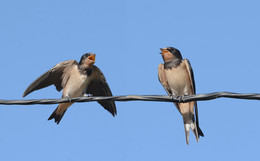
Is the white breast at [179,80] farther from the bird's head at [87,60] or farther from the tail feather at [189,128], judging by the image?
the bird's head at [87,60]

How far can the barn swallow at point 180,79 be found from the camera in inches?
272

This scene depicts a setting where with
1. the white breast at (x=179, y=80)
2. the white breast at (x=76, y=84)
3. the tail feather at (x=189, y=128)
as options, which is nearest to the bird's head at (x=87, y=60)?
the white breast at (x=76, y=84)

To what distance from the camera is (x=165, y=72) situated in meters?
7.04

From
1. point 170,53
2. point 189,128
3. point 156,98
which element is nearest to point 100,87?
point 170,53

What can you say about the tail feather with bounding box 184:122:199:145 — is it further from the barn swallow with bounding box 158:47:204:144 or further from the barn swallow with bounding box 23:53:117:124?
the barn swallow with bounding box 23:53:117:124

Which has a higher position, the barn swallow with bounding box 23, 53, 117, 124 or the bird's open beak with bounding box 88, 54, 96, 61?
the bird's open beak with bounding box 88, 54, 96, 61

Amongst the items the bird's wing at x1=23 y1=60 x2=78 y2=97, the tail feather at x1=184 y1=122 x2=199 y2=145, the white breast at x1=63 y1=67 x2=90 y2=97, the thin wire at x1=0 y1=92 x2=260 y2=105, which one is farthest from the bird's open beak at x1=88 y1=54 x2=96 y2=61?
the thin wire at x1=0 y1=92 x2=260 y2=105

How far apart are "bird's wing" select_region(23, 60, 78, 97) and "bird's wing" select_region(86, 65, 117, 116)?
0.42 m

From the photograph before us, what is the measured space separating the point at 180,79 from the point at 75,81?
6.10 feet

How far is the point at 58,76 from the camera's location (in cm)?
781

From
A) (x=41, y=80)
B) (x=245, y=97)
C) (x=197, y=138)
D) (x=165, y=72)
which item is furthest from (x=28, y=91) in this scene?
(x=245, y=97)

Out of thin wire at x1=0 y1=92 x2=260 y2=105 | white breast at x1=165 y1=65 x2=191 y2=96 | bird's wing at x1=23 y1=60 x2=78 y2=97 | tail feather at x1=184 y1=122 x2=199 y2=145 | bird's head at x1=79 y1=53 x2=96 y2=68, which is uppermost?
bird's head at x1=79 y1=53 x2=96 y2=68

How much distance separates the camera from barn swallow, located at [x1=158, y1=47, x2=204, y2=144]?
22.6 ft

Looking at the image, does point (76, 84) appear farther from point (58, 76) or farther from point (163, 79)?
point (163, 79)
